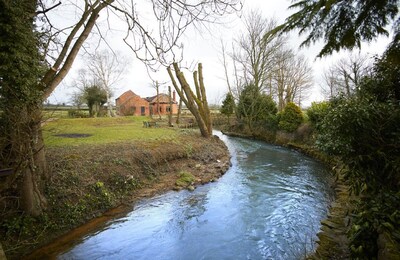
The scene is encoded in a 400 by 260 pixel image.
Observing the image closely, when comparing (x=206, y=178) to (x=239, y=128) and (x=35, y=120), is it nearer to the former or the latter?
(x=35, y=120)

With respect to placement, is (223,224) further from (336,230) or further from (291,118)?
(291,118)

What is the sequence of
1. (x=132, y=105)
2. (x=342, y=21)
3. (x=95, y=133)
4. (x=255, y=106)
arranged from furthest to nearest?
1. (x=132, y=105)
2. (x=255, y=106)
3. (x=95, y=133)
4. (x=342, y=21)

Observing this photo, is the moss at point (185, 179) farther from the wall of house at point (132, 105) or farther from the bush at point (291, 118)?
the wall of house at point (132, 105)

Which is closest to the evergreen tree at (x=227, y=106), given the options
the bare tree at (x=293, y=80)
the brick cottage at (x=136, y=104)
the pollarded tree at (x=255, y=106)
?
the pollarded tree at (x=255, y=106)

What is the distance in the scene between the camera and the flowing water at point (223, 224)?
153 inches

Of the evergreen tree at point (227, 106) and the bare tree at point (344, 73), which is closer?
the bare tree at point (344, 73)

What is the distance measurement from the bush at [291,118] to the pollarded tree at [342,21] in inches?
489

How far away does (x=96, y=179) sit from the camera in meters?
5.64


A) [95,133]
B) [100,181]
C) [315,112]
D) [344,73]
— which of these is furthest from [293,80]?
[100,181]

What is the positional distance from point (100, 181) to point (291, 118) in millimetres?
13377

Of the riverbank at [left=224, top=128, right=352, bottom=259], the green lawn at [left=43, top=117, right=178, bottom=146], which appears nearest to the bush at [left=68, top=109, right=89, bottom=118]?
the green lawn at [left=43, top=117, right=178, bottom=146]

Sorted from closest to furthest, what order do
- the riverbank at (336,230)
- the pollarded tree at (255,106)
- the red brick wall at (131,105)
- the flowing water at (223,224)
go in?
the riverbank at (336,230), the flowing water at (223,224), the pollarded tree at (255,106), the red brick wall at (131,105)

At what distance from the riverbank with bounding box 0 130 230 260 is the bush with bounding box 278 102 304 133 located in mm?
7826

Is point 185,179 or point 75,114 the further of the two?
point 75,114
